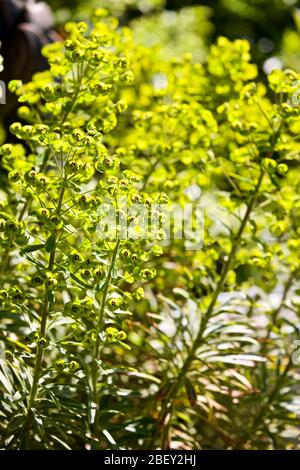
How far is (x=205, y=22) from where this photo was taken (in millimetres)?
4430

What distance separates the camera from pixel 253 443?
1.68 m

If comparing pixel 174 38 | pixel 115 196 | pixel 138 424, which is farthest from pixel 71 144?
pixel 174 38

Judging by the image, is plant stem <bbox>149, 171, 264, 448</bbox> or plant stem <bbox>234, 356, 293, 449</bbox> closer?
plant stem <bbox>149, 171, 264, 448</bbox>

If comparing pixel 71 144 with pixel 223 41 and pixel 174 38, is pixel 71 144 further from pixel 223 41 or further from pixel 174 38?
pixel 174 38

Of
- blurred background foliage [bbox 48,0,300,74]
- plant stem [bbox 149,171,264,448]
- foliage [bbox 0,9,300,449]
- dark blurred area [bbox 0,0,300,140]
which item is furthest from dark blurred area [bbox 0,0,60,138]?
plant stem [bbox 149,171,264,448]

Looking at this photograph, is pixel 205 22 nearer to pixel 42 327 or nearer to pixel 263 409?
pixel 263 409

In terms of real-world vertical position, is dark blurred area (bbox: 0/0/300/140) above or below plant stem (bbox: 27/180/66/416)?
above

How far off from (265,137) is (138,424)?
747mm

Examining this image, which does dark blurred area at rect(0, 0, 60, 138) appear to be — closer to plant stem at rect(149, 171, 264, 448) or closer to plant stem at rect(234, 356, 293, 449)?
plant stem at rect(149, 171, 264, 448)

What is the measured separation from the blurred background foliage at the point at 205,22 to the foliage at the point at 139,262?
4.97 ft

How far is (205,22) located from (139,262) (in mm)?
3647

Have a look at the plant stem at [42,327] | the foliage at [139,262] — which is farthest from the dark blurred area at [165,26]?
the plant stem at [42,327]

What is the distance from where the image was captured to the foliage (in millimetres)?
1145

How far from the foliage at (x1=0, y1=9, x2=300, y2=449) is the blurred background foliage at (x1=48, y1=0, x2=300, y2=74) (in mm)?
1514
